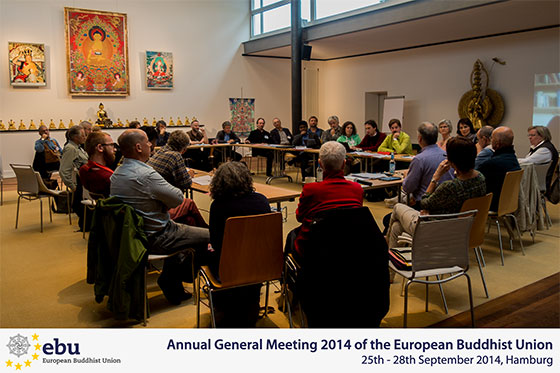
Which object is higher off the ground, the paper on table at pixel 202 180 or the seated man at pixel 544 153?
the seated man at pixel 544 153

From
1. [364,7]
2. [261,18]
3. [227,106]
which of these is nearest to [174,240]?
[364,7]

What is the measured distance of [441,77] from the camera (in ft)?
34.9

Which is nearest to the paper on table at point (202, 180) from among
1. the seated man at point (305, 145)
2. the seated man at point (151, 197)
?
the seated man at point (151, 197)

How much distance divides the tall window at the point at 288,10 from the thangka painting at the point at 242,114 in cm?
192

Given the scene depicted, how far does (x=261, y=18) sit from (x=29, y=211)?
27.9ft

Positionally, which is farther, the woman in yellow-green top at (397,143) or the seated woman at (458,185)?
the woman in yellow-green top at (397,143)

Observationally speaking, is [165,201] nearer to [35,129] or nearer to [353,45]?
[35,129]

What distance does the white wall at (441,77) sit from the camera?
9.02 m

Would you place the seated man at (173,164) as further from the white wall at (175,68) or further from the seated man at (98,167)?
the white wall at (175,68)

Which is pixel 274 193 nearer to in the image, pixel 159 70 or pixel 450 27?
pixel 450 27

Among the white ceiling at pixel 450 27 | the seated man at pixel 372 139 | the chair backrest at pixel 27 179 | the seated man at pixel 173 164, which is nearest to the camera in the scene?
the seated man at pixel 173 164

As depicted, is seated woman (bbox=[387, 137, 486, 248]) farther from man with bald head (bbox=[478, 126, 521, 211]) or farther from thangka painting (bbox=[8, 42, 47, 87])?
thangka painting (bbox=[8, 42, 47, 87])

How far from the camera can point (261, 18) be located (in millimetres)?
12812
